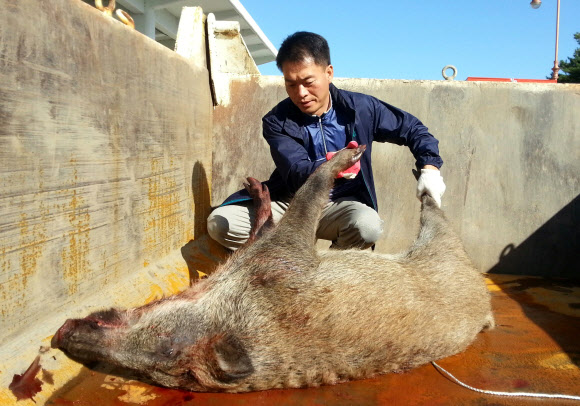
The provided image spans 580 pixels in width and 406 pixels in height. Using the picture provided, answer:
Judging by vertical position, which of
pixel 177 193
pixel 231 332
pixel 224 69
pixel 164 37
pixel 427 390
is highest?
pixel 164 37

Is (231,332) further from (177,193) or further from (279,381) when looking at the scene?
(177,193)

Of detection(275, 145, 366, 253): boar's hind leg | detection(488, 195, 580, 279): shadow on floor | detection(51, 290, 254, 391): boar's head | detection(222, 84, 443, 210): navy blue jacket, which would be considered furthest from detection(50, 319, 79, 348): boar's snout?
detection(488, 195, 580, 279): shadow on floor

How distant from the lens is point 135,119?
341cm

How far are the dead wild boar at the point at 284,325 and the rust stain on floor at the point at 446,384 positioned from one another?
0.19 ft

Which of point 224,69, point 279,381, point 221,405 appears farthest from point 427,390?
point 224,69

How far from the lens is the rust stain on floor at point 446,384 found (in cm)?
245

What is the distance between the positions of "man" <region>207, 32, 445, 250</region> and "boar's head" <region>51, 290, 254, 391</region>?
153cm

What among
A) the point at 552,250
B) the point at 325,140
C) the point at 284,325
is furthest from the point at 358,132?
the point at 552,250

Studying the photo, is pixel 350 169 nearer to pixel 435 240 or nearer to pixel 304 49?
pixel 435 240

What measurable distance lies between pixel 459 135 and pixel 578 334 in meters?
2.37

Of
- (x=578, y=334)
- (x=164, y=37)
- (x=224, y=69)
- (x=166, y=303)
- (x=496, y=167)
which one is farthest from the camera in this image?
(x=164, y=37)

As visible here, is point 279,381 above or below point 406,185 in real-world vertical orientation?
below

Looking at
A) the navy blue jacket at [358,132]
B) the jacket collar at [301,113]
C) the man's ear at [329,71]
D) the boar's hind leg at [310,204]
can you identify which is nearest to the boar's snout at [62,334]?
the boar's hind leg at [310,204]

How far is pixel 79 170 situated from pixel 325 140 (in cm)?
209
